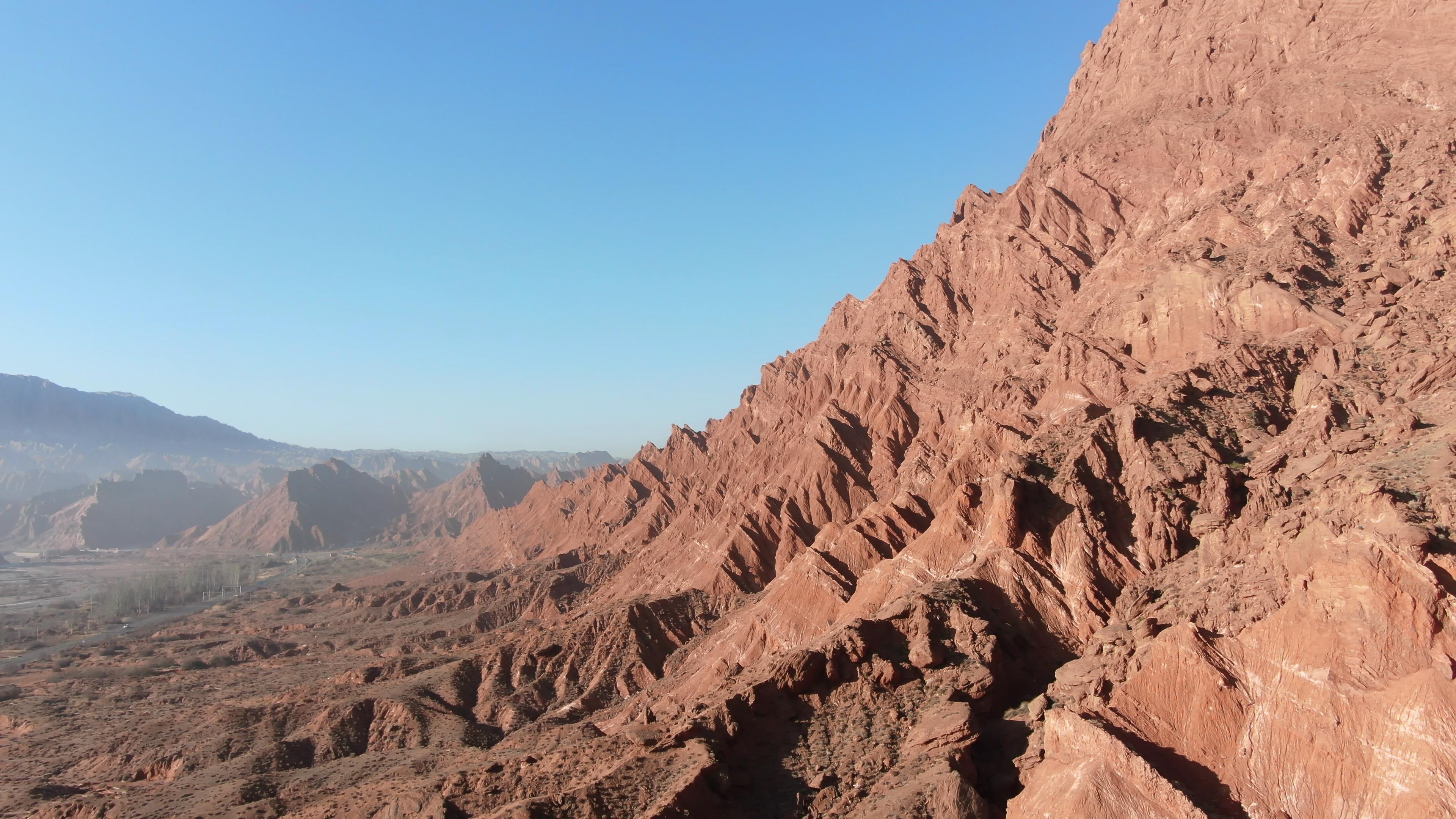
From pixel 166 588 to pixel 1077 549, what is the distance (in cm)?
17741

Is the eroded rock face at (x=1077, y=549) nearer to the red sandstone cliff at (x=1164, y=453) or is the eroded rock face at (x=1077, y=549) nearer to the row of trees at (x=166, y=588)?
the red sandstone cliff at (x=1164, y=453)

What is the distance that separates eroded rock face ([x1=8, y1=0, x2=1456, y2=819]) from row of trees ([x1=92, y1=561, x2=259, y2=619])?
181 ft

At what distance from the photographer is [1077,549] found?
131ft

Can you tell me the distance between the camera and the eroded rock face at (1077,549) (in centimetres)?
2561

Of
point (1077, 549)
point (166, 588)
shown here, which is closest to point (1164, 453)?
point (1077, 549)

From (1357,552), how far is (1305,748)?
6093 millimetres

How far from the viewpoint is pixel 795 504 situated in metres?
83.7

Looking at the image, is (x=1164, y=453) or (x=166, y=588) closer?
(x=1164, y=453)

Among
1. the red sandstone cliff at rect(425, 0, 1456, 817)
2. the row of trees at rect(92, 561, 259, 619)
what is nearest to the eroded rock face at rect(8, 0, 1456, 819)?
the red sandstone cliff at rect(425, 0, 1456, 817)

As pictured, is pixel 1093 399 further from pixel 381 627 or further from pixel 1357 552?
pixel 381 627

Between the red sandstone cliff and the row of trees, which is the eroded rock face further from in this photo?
the row of trees

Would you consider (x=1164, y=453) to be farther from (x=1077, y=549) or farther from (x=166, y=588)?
(x=166, y=588)

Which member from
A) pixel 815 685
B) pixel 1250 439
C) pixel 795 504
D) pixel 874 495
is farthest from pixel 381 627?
pixel 1250 439

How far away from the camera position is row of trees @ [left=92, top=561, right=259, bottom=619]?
14562cm
